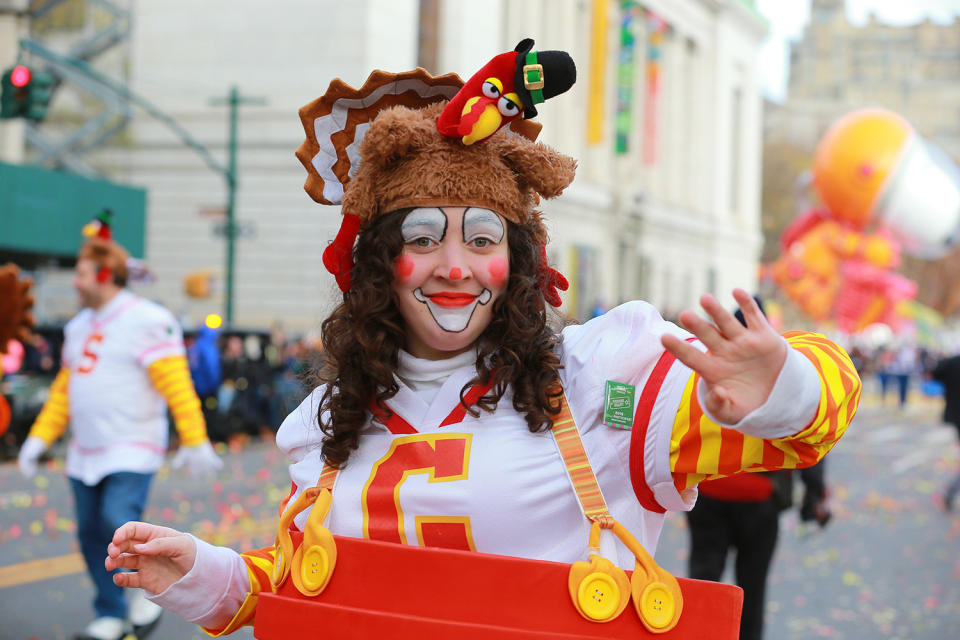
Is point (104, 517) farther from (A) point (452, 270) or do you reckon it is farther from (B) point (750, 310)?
(B) point (750, 310)

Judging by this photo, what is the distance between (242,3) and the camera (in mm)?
28844

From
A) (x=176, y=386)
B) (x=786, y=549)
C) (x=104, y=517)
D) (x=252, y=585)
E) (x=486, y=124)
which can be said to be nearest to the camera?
(x=486, y=124)

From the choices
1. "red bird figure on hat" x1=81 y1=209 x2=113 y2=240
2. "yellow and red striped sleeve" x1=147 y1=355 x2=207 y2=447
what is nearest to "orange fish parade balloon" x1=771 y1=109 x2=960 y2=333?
"red bird figure on hat" x1=81 y1=209 x2=113 y2=240

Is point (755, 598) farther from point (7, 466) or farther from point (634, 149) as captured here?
point (634, 149)

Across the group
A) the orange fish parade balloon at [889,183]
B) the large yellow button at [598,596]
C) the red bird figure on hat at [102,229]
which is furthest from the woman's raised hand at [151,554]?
the orange fish parade balloon at [889,183]

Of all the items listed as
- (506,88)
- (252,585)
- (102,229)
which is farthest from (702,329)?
(102,229)

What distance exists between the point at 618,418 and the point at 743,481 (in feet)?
10.5

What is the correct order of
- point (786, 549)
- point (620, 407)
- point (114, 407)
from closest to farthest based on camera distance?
1. point (620, 407)
2. point (114, 407)
3. point (786, 549)

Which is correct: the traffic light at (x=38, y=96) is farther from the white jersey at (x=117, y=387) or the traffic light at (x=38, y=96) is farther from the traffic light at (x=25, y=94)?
the white jersey at (x=117, y=387)

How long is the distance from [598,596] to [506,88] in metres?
1.00

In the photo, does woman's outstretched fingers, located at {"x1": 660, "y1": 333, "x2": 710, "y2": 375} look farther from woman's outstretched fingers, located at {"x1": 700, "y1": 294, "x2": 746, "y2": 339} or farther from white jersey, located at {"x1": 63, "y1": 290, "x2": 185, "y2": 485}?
white jersey, located at {"x1": 63, "y1": 290, "x2": 185, "y2": 485}


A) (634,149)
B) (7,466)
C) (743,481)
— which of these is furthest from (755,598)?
(634,149)

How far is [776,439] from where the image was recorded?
6.31 ft

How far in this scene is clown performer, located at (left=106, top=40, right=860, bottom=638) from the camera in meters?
2.03
